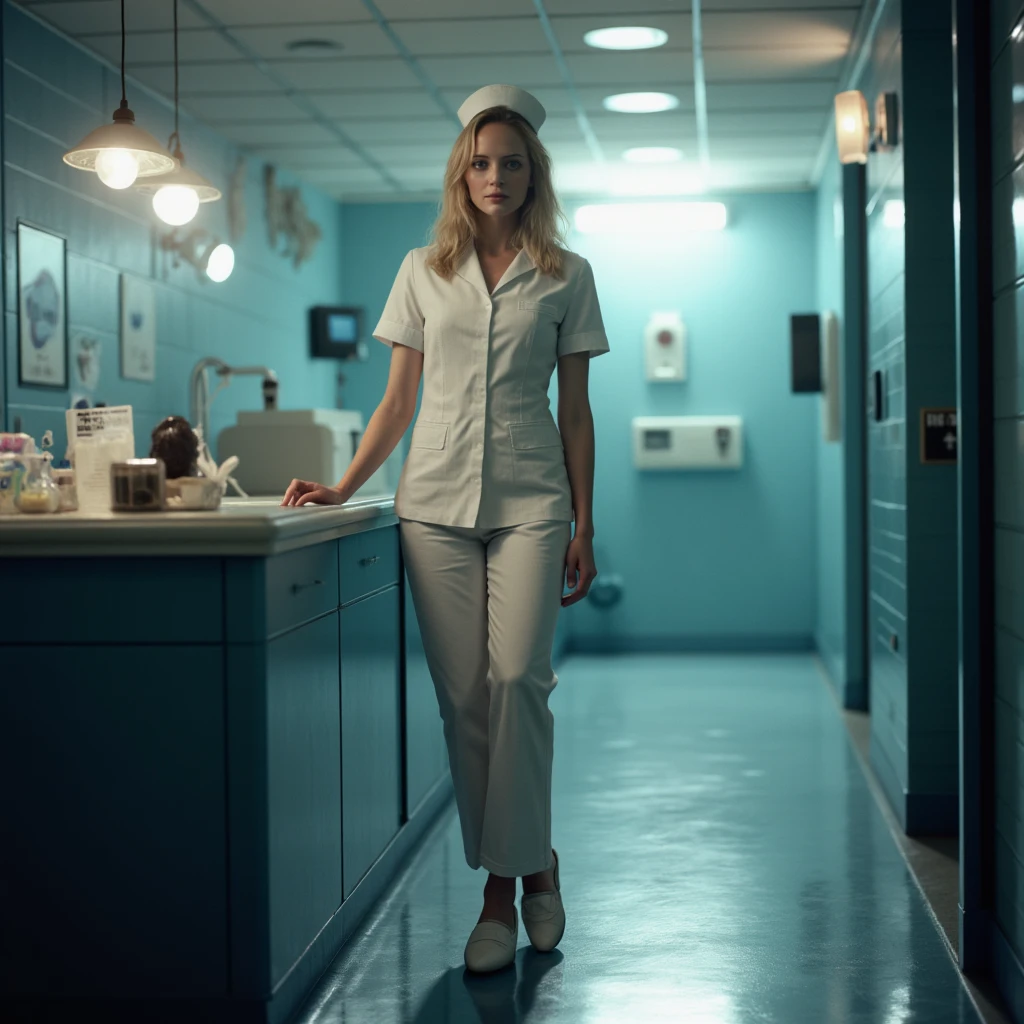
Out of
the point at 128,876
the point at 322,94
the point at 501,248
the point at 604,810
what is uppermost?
the point at 322,94

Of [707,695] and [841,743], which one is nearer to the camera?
[841,743]

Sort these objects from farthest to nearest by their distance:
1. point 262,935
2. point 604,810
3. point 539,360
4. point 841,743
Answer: point 841,743 < point 604,810 < point 539,360 < point 262,935

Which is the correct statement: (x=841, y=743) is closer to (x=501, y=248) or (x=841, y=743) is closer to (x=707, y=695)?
(x=707, y=695)

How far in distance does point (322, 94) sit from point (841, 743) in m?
2.97

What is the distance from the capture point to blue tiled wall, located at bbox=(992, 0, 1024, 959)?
2152 mm

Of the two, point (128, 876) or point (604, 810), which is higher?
point (128, 876)

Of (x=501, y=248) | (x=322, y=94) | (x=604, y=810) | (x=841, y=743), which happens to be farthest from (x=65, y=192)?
(x=841, y=743)

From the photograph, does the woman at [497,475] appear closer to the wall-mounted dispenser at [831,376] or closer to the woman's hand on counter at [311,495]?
the woman's hand on counter at [311,495]

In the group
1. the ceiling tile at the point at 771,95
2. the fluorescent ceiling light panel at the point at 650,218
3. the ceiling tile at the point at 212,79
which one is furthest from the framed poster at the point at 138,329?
the fluorescent ceiling light panel at the point at 650,218

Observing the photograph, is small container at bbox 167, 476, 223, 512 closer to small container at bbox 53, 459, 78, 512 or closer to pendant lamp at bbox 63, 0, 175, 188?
small container at bbox 53, 459, 78, 512

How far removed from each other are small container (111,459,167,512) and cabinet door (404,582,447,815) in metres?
1.03

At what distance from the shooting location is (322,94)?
4.97m

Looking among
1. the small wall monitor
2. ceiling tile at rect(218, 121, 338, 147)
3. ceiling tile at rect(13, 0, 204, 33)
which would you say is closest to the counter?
ceiling tile at rect(13, 0, 204, 33)

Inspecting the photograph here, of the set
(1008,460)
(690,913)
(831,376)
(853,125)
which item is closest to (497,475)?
(1008,460)
